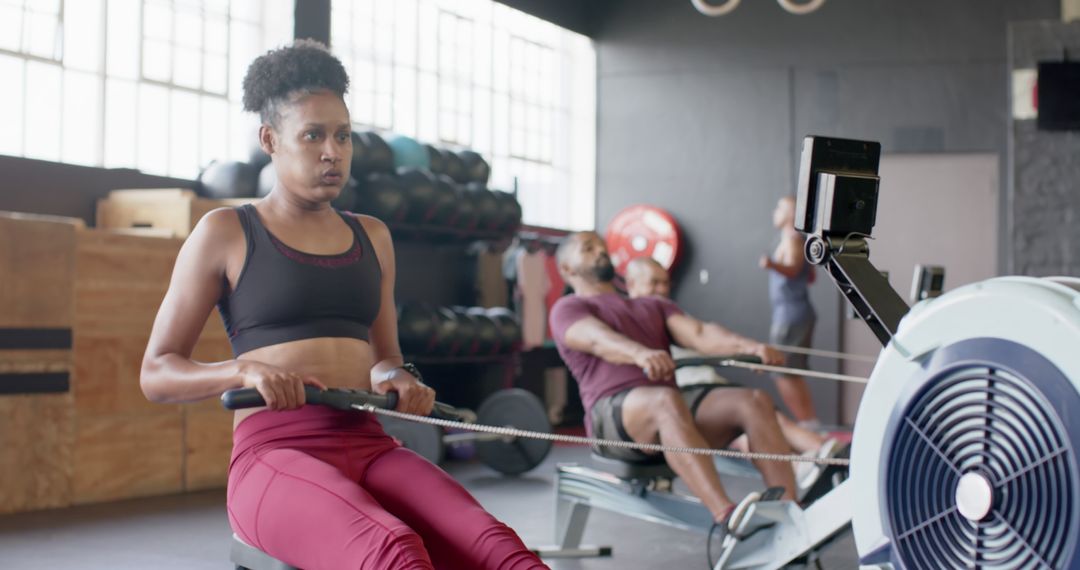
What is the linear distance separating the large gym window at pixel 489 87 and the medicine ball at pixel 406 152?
3.57ft

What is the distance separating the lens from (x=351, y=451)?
5.94 ft

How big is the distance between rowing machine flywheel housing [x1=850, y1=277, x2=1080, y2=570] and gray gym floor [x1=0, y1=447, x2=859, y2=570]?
2084 millimetres

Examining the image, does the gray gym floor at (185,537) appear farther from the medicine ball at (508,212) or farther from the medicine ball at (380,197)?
the medicine ball at (508,212)

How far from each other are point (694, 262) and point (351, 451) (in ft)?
25.0

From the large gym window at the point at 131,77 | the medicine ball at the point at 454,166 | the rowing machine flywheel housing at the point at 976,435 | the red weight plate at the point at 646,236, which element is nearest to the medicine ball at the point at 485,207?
the medicine ball at the point at 454,166

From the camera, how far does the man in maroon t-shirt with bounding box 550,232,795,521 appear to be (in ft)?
10.6

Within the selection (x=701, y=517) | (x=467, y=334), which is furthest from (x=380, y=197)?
(x=701, y=517)

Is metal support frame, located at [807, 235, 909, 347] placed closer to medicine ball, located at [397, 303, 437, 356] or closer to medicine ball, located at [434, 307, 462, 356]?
medicine ball, located at [397, 303, 437, 356]

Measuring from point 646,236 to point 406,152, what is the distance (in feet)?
11.1

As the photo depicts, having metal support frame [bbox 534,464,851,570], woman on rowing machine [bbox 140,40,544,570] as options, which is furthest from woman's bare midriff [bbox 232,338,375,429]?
metal support frame [bbox 534,464,851,570]

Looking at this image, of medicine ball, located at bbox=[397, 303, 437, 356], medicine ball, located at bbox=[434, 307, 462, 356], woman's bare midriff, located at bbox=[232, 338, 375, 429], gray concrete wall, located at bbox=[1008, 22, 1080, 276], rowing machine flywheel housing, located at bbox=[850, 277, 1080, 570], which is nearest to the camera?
rowing machine flywheel housing, located at bbox=[850, 277, 1080, 570]

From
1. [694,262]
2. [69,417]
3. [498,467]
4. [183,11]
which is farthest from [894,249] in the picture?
[69,417]

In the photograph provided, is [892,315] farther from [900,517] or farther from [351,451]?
[351,451]

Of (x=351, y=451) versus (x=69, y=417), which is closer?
(x=351, y=451)
